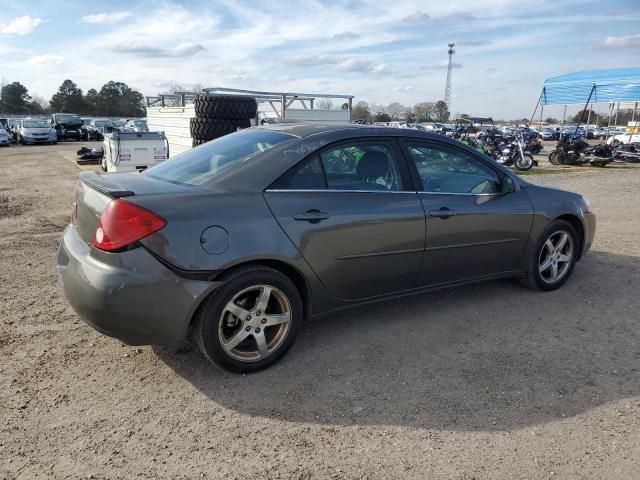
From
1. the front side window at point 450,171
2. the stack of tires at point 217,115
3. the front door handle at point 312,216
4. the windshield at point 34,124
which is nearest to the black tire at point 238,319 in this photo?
the front door handle at point 312,216

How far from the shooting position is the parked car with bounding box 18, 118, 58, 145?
2773 cm

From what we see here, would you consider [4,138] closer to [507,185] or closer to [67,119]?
[67,119]

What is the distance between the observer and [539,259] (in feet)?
15.3

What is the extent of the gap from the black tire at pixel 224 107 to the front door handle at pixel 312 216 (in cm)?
700

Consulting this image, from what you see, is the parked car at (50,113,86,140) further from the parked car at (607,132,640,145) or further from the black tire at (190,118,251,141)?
the parked car at (607,132,640,145)

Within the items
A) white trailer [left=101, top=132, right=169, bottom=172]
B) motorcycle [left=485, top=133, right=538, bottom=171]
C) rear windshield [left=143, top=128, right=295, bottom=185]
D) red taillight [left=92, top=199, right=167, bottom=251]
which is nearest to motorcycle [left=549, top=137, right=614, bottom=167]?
motorcycle [left=485, top=133, right=538, bottom=171]

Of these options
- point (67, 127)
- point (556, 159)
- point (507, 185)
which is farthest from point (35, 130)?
point (507, 185)

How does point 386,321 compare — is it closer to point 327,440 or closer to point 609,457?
point 327,440

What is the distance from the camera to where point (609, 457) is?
251 centimetres

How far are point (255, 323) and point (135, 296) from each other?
757 millimetres

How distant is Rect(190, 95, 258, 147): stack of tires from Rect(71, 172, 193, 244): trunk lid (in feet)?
20.9

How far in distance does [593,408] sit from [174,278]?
2527 mm

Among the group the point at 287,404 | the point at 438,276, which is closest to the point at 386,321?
the point at 438,276

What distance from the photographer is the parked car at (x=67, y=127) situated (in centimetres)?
3238
